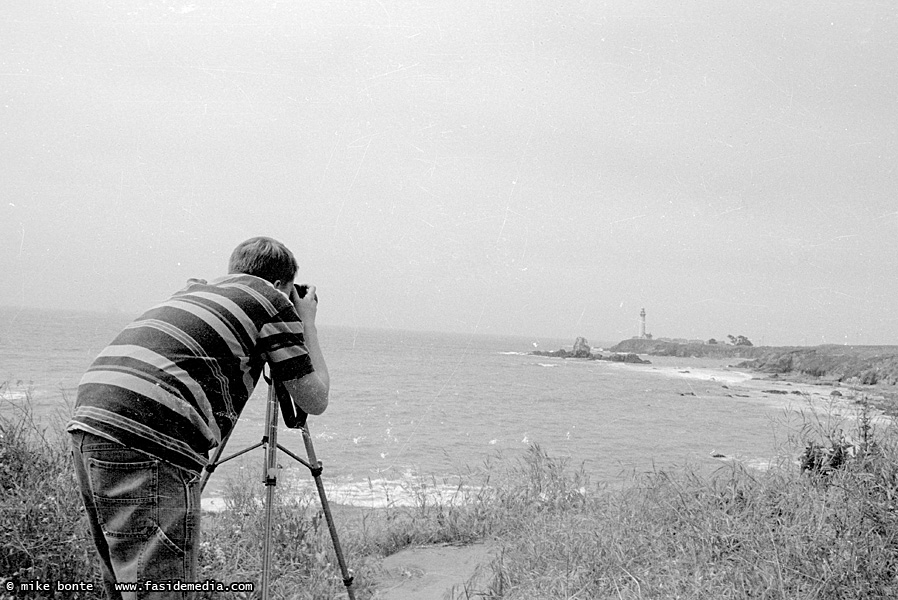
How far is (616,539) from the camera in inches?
131

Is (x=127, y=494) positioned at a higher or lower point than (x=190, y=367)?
lower

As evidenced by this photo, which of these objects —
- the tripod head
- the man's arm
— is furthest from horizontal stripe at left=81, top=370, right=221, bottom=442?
the tripod head

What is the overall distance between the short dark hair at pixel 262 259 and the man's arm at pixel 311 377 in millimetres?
153

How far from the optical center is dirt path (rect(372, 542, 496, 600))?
338cm

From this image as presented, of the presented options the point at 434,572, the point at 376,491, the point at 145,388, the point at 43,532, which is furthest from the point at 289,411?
the point at 376,491

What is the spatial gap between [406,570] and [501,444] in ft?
32.1

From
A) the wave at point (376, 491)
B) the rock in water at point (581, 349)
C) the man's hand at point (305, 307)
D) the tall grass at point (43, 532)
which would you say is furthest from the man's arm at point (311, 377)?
the rock in water at point (581, 349)

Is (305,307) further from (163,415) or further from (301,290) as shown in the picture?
(163,415)

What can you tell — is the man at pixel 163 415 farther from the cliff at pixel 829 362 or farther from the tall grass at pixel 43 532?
the cliff at pixel 829 362

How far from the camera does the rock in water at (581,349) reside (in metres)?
77.2

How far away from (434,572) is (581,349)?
76873 mm

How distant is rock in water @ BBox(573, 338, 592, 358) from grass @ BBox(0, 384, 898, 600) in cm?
7404

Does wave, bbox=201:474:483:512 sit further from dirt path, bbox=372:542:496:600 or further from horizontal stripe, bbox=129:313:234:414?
horizontal stripe, bbox=129:313:234:414

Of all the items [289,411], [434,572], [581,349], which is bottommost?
[581,349]
